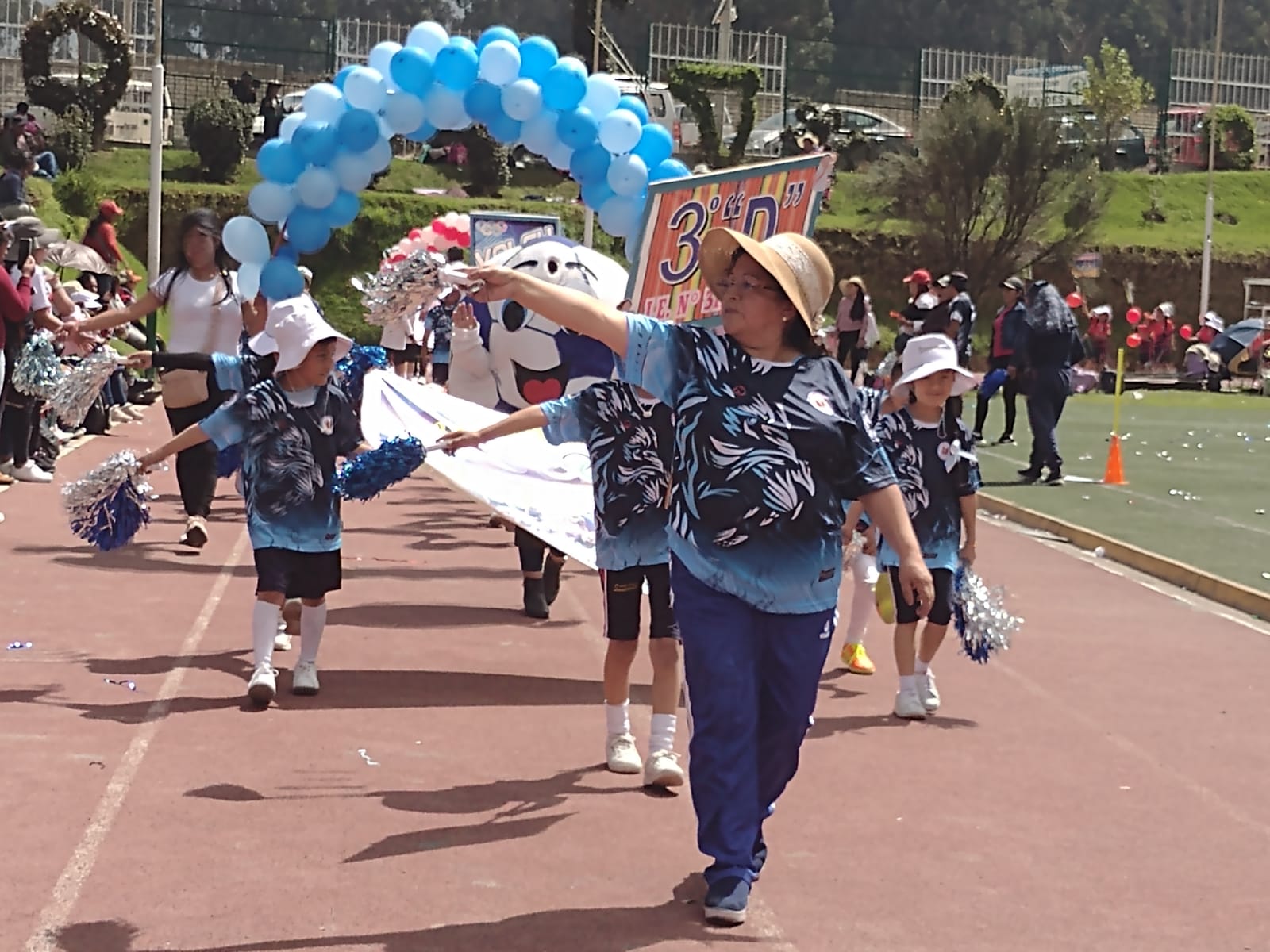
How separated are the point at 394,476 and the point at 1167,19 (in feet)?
401

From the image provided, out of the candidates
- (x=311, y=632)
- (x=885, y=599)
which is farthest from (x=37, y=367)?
(x=885, y=599)

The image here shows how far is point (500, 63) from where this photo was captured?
38.1 ft

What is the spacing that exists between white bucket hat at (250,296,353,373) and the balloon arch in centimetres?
341

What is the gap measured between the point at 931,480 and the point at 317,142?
4926 mm

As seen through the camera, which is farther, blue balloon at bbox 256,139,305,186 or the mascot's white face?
blue balloon at bbox 256,139,305,186

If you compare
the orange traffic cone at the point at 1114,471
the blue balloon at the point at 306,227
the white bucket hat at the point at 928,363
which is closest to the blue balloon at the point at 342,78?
the blue balloon at the point at 306,227

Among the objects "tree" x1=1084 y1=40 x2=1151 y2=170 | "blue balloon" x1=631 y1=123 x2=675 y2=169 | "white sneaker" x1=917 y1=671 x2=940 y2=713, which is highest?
"tree" x1=1084 y1=40 x2=1151 y2=170

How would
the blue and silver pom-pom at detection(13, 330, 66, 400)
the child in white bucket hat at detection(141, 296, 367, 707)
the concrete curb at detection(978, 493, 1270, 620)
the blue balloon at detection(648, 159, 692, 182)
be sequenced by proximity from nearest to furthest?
the child in white bucket hat at detection(141, 296, 367, 707)
the blue balloon at detection(648, 159, 692, 182)
the concrete curb at detection(978, 493, 1270, 620)
the blue and silver pom-pom at detection(13, 330, 66, 400)

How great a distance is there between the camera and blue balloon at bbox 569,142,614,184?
12.0 meters

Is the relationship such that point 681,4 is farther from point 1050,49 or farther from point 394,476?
point 394,476

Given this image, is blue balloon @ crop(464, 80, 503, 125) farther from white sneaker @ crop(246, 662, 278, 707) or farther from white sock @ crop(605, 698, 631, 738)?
white sock @ crop(605, 698, 631, 738)

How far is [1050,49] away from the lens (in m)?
117

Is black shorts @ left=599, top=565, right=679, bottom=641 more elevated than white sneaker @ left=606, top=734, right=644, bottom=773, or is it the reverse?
black shorts @ left=599, top=565, right=679, bottom=641

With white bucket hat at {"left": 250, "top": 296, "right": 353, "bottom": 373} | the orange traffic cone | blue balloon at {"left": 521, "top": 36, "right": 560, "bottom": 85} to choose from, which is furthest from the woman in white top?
the orange traffic cone
